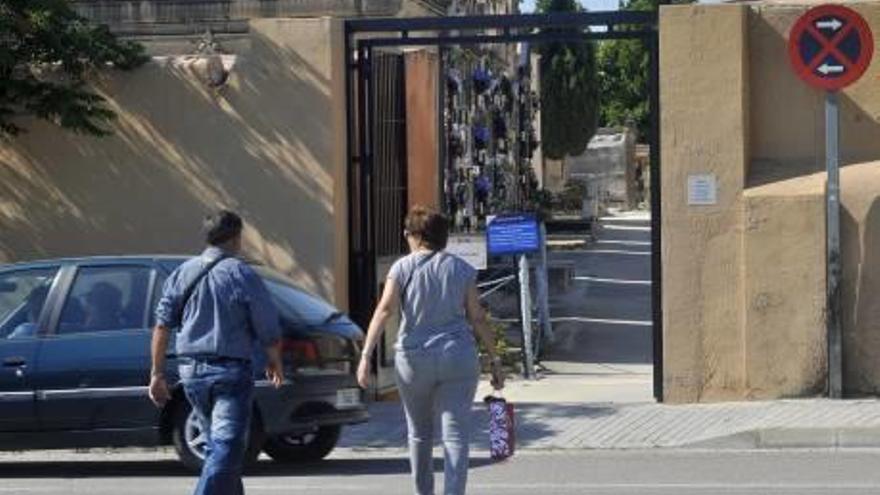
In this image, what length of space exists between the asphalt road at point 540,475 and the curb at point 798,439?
0.29 m

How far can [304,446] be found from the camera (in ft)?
39.2

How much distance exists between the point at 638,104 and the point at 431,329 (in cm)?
6071

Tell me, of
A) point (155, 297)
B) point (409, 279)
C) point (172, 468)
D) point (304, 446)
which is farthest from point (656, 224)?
point (409, 279)

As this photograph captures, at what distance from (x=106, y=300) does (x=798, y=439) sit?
5.18 metres

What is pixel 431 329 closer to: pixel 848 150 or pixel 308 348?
pixel 308 348

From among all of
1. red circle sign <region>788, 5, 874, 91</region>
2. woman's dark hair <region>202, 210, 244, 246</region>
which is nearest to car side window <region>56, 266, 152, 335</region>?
woman's dark hair <region>202, 210, 244, 246</region>

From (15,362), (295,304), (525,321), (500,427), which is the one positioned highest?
(295,304)

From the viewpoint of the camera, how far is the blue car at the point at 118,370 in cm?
1109

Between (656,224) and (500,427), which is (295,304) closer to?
(500,427)

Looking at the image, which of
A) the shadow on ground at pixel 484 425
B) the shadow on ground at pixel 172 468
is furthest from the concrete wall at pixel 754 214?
the shadow on ground at pixel 172 468

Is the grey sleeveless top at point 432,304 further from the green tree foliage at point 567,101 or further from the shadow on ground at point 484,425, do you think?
the green tree foliage at point 567,101

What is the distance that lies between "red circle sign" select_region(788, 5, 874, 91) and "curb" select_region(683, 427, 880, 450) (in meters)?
2.91

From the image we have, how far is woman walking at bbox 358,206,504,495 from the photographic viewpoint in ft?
27.9

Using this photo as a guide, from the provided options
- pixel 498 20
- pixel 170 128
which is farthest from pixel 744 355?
pixel 170 128
